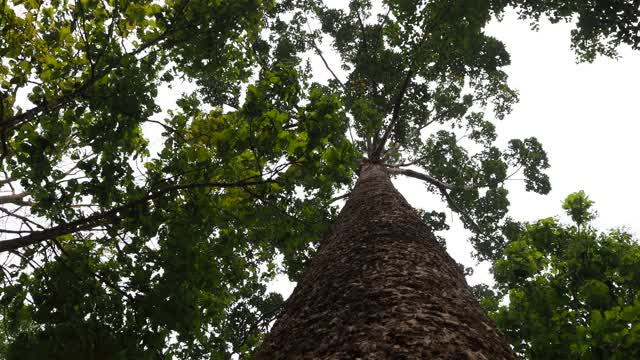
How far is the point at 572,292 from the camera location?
218 inches

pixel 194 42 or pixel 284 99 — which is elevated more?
pixel 194 42

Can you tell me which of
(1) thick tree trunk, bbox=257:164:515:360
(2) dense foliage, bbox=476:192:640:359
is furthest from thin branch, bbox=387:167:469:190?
(1) thick tree trunk, bbox=257:164:515:360

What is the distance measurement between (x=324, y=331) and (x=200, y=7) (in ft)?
13.7

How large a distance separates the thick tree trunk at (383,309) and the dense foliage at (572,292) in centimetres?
170

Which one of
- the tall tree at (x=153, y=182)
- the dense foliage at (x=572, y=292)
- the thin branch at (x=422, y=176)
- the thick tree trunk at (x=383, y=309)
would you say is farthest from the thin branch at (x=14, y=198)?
the thin branch at (x=422, y=176)

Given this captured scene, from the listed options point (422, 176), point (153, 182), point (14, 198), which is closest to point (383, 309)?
point (153, 182)

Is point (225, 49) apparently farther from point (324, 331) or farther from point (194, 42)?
point (324, 331)

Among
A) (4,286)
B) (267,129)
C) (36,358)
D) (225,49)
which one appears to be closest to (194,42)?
(225,49)

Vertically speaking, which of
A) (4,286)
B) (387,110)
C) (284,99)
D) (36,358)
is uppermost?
(387,110)

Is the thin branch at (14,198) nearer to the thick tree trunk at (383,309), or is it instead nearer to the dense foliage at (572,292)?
the thick tree trunk at (383,309)

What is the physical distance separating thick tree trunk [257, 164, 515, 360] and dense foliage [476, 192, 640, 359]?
5.57 ft

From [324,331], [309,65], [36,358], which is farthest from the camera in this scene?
[309,65]

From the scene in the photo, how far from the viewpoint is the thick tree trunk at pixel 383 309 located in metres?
1.73

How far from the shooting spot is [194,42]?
5.37 m
